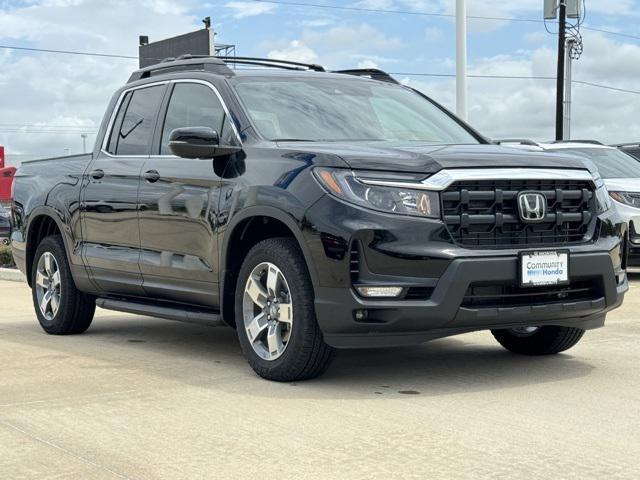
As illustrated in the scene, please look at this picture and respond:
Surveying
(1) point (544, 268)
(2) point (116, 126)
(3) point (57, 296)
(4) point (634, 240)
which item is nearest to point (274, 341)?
(1) point (544, 268)

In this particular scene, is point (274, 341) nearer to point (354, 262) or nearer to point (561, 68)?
point (354, 262)

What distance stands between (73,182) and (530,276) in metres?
3.92

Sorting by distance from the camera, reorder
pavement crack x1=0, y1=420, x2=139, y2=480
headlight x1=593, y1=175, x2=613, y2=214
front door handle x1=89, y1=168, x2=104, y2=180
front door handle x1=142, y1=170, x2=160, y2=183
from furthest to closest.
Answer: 1. front door handle x1=89, y1=168, x2=104, y2=180
2. front door handle x1=142, y1=170, x2=160, y2=183
3. headlight x1=593, y1=175, x2=613, y2=214
4. pavement crack x1=0, y1=420, x2=139, y2=480

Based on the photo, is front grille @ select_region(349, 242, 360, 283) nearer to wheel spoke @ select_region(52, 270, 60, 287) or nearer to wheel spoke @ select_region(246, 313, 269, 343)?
wheel spoke @ select_region(246, 313, 269, 343)

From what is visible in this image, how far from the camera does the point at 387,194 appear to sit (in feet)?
18.7

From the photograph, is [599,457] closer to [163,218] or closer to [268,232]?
[268,232]

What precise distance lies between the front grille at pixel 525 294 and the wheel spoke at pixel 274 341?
106cm

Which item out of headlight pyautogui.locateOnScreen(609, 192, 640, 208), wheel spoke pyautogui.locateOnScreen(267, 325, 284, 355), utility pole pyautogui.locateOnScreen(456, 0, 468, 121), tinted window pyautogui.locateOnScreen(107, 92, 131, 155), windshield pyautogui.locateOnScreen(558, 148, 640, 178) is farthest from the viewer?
utility pole pyautogui.locateOnScreen(456, 0, 468, 121)

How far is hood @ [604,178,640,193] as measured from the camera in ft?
42.9

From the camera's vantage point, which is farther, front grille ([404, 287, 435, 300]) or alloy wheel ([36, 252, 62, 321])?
alloy wheel ([36, 252, 62, 321])

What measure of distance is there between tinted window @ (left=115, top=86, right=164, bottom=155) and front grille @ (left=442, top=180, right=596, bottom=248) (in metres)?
2.72

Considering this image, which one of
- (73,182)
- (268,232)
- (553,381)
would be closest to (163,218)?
(268,232)

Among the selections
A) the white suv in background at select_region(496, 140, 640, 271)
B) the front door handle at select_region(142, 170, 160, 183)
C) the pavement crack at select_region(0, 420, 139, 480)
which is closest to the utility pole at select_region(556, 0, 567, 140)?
the white suv in background at select_region(496, 140, 640, 271)

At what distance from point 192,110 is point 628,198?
7284mm
